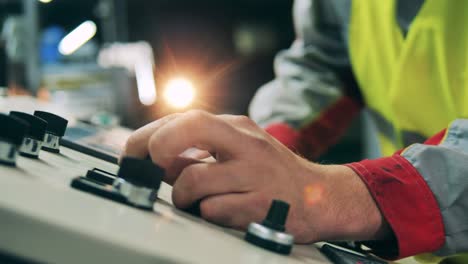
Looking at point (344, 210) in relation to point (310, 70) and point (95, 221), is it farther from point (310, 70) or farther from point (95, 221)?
point (310, 70)

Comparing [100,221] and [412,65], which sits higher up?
[412,65]

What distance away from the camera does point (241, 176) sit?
0.56 m

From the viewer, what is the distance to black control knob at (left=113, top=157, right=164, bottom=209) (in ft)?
1.50

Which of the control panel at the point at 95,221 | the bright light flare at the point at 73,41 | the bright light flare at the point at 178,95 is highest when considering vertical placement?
the bright light flare at the point at 73,41

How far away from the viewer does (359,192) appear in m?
0.66

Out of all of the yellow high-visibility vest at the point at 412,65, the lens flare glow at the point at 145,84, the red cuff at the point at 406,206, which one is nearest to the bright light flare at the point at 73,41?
the lens flare glow at the point at 145,84

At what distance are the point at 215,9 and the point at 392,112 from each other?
3886 mm

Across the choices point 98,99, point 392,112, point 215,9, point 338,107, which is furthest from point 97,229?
point 215,9

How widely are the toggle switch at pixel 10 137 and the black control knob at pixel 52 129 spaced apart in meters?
0.18

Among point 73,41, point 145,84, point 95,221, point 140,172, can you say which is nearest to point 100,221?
point 95,221

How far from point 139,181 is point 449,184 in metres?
0.41

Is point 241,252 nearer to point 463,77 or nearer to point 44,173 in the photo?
→ point 44,173

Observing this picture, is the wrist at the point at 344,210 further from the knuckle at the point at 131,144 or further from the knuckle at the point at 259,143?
the knuckle at the point at 131,144

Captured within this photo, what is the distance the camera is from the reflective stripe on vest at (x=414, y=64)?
1044mm
